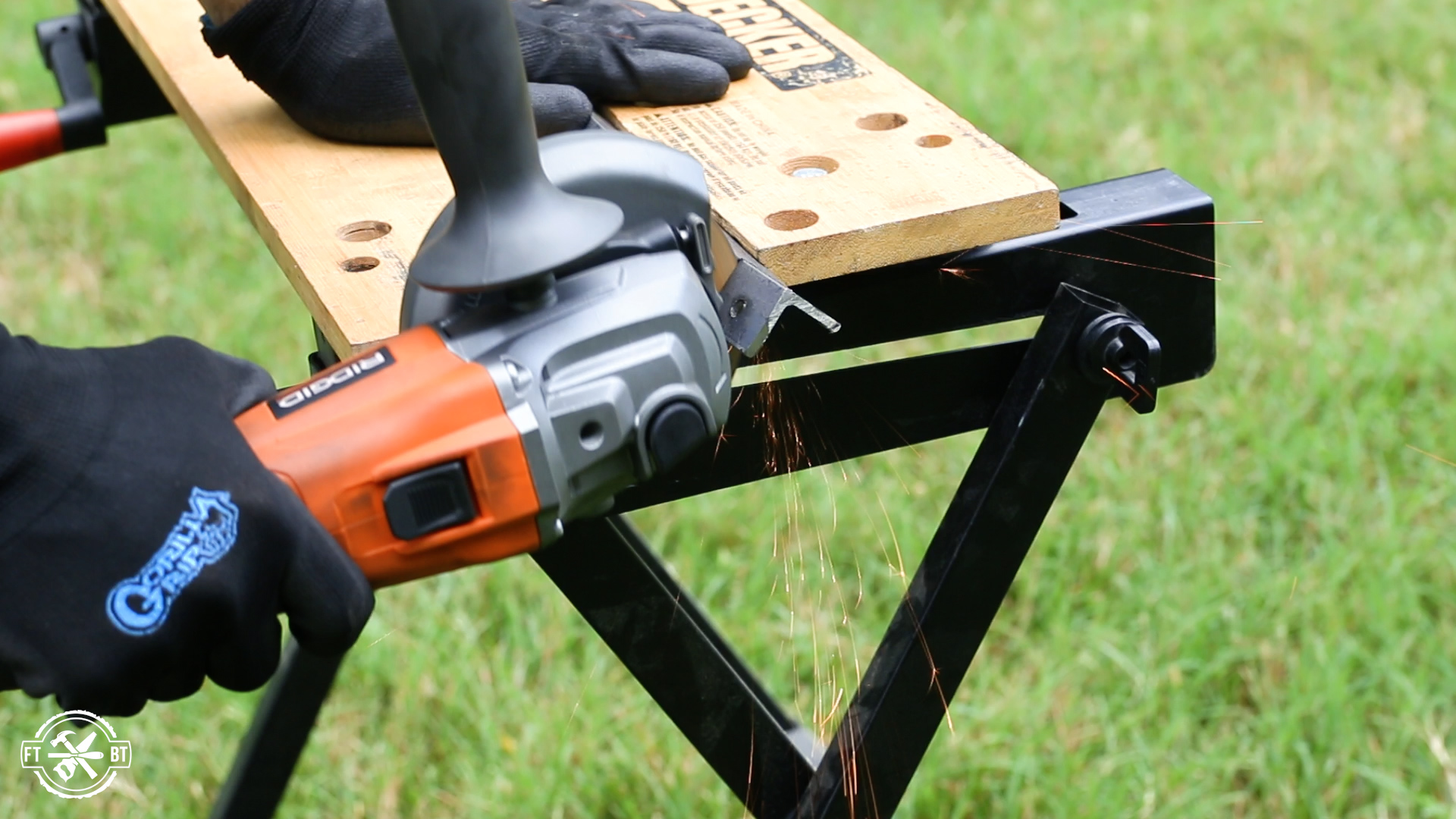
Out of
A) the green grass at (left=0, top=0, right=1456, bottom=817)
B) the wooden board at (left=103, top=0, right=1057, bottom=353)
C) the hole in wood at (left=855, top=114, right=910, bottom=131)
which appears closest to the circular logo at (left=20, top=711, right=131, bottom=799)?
the green grass at (left=0, top=0, right=1456, bottom=817)

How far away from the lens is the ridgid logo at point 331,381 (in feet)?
2.68

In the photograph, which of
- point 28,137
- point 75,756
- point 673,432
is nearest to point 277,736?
point 75,756

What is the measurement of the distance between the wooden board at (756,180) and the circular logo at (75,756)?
96 cm

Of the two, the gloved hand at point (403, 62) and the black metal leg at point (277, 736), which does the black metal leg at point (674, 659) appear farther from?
the black metal leg at point (277, 736)

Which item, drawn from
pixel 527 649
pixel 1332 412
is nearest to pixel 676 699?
pixel 527 649

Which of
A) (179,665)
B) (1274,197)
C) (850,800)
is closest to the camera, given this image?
(179,665)

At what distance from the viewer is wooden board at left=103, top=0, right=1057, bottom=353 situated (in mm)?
1004

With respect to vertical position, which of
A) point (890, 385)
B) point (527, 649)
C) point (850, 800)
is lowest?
point (527, 649)

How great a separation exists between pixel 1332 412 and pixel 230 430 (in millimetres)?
1982

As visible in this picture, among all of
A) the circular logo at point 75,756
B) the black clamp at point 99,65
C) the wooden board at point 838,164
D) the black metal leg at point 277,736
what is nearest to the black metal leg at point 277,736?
the black metal leg at point 277,736

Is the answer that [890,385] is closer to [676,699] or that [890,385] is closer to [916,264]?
[916,264]

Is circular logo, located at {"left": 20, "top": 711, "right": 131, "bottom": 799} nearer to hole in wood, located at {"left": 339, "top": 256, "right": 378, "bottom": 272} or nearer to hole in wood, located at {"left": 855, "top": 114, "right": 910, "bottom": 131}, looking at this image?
hole in wood, located at {"left": 339, "top": 256, "right": 378, "bottom": 272}

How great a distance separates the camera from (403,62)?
3.70 ft

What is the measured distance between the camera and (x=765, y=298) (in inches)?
37.5
